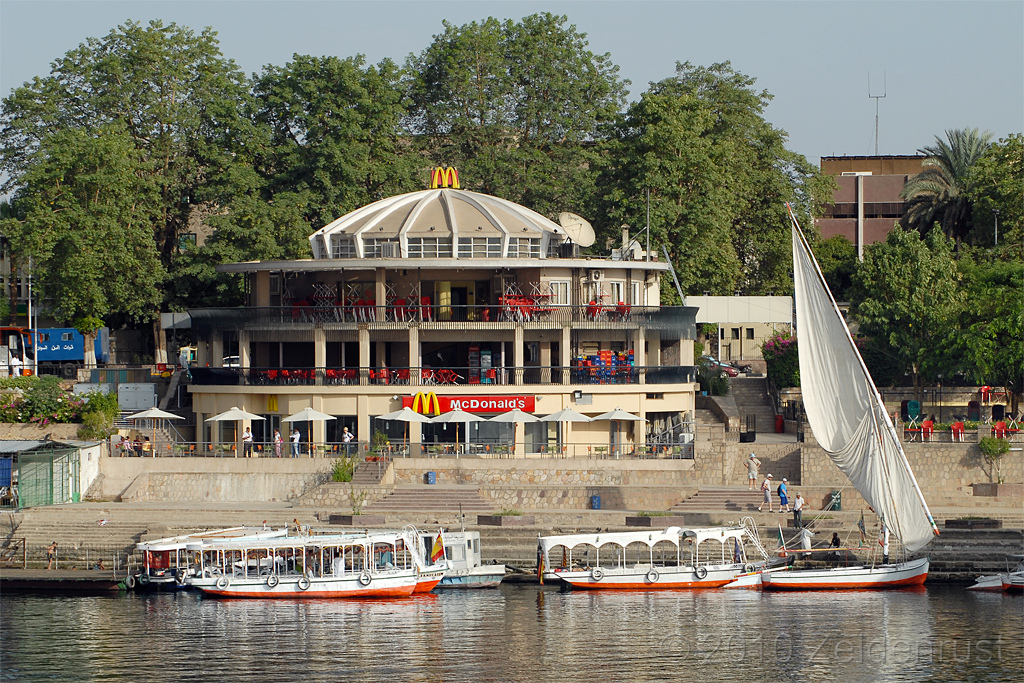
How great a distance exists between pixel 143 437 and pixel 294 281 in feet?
37.1

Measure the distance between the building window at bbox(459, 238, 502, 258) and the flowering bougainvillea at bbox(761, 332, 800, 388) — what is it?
57.7ft

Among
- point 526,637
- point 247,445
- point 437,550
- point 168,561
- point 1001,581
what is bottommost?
point 526,637

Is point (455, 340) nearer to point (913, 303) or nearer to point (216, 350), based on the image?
point (216, 350)

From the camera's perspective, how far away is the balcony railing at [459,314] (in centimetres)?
6844

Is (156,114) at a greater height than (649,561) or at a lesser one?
greater

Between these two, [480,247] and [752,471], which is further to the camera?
[480,247]

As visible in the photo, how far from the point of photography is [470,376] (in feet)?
224

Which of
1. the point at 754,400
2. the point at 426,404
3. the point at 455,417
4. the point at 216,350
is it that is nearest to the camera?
the point at 455,417

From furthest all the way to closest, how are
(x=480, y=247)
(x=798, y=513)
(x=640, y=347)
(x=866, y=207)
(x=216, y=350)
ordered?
(x=866, y=207) < (x=216, y=350) < (x=480, y=247) < (x=640, y=347) < (x=798, y=513)

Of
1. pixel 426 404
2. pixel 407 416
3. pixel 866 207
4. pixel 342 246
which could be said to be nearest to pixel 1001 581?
pixel 407 416

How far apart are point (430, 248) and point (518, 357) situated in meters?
7.57

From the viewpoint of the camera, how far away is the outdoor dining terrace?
67438mm

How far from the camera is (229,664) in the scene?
4275cm

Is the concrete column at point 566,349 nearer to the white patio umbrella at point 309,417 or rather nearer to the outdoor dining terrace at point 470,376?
the outdoor dining terrace at point 470,376
